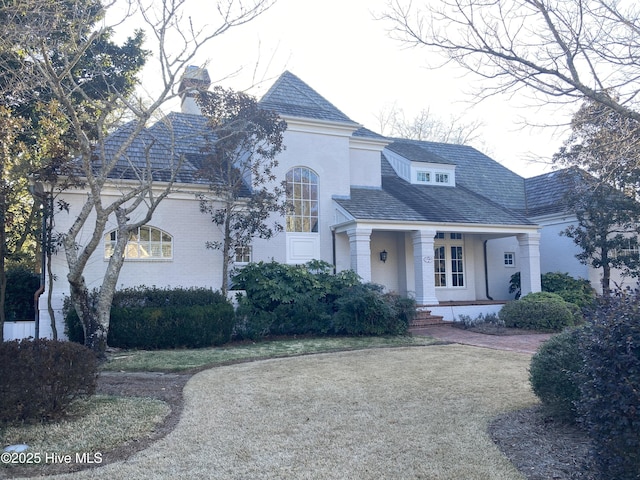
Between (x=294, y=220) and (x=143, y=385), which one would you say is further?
(x=294, y=220)

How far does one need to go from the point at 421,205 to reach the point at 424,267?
2.62 meters

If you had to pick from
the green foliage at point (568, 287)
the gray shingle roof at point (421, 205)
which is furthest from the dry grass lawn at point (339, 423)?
the green foliage at point (568, 287)

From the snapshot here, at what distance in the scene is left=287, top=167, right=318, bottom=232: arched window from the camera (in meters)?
18.0

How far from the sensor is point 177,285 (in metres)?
15.8

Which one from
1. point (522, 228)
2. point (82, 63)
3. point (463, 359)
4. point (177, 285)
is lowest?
point (463, 359)

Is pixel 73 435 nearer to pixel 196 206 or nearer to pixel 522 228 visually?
pixel 196 206

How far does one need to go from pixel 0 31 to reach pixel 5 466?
761 centimetres

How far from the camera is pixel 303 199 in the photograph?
18.2m

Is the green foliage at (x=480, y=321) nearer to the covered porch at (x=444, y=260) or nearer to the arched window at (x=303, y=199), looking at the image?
the covered porch at (x=444, y=260)

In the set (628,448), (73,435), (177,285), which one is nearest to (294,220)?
(177,285)

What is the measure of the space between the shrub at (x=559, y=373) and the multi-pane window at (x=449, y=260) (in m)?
14.6

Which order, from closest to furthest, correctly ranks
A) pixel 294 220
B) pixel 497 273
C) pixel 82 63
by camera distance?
1. pixel 82 63
2. pixel 294 220
3. pixel 497 273

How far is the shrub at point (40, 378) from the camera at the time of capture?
19.2 ft

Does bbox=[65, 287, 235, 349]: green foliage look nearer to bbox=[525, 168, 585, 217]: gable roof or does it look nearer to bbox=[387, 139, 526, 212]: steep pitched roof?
bbox=[387, 139, 526, 212]: steep pitched roof
